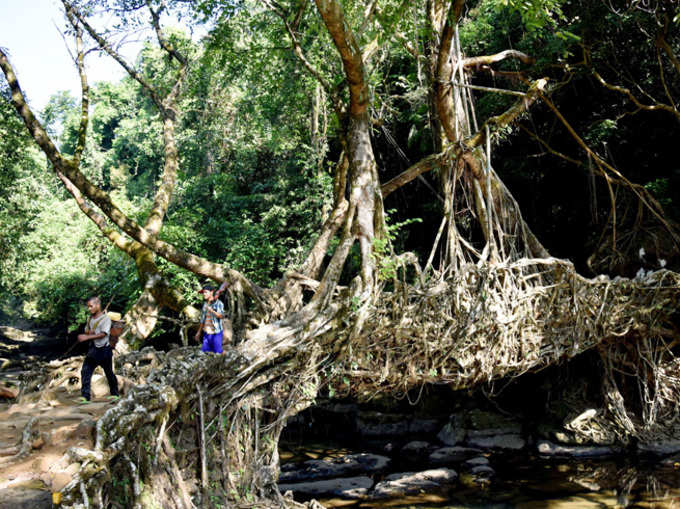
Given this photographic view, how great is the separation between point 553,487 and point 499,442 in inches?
87.6

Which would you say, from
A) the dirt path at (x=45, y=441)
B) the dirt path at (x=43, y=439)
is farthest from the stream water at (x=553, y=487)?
the dirt path at (x=45, y=441)

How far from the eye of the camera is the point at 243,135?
16.7 metres

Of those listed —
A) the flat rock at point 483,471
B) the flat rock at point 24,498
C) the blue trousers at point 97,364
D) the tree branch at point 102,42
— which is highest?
the tree branch at point 102,42

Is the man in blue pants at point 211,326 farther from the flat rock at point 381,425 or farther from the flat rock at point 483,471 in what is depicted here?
the flat rock at point 381,425

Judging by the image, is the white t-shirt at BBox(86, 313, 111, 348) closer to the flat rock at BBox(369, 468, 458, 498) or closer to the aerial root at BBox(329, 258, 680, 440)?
the aerial root at BBox(329, 258, 680, 440)

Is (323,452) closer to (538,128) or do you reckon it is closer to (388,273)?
(388,273)

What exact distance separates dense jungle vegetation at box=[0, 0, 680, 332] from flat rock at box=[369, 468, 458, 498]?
3.90 meters

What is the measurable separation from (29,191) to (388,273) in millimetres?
18475

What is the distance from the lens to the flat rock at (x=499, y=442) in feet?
33.3

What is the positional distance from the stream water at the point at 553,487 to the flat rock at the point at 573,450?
0.85 ft

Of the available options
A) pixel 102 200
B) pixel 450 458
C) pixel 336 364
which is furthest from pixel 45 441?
pixel 450 458

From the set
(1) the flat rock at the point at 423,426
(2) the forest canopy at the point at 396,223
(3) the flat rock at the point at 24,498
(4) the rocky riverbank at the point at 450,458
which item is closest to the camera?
(3) the flat rock at the point at 24,498

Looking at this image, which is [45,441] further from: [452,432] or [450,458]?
[452,432]

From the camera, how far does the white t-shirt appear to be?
5801mm
